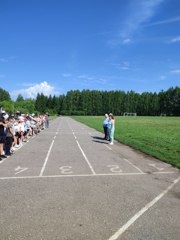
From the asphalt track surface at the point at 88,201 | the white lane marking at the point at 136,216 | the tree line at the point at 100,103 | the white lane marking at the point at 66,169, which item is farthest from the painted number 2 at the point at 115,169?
the tree line at the point at 100,103

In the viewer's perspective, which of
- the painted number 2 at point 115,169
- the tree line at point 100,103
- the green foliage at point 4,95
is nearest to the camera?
the painted number 2 at point 115,169

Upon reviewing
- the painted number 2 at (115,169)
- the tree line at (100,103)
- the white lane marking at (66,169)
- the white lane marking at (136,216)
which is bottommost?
the white lane marking at (136,216)

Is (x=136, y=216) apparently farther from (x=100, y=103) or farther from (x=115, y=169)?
(x=100, y=103)

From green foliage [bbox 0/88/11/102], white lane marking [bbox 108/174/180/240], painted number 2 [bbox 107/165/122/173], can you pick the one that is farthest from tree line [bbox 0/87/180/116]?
white lane marking [bbox 108/174/180/240]

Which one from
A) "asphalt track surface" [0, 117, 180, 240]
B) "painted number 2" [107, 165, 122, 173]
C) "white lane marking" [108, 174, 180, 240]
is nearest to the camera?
"white lane marking" [108, 174, 180, 240]

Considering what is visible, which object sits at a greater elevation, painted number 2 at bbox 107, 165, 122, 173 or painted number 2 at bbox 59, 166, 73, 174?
painted number 2 at bbox 59, 166, 73, 174

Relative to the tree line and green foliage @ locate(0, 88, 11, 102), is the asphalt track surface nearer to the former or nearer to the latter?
the tree line

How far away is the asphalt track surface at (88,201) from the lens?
16.6ft

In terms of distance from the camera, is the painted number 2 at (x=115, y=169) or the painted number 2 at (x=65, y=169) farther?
the painted number 2 at (x=115, y=169)

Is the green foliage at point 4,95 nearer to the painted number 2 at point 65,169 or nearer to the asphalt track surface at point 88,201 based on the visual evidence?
the painted number 2 at point 65,169

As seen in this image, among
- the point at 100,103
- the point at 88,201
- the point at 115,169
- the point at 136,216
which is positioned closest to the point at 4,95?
the point at 100,103

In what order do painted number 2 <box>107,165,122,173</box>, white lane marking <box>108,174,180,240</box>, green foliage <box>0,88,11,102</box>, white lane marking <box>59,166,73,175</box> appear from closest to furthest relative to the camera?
white lane marking <box>108,174,180,240</box> < white lane marking <box>59,166,73,175</box> < painted number 2 <box>107,165,122,173</box> < green foliage <box>0,88,11,102</box>

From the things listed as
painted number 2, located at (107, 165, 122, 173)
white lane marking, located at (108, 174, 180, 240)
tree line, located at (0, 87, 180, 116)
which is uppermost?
tree line, located at (0, 87, 180, 116)

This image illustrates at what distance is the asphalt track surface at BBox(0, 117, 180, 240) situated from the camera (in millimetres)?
5066
